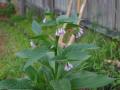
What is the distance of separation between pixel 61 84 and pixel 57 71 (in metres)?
0.22

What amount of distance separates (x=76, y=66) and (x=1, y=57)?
14.7 feet

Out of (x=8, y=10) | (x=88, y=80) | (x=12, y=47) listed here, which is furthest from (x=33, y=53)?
(x=8, y=10)

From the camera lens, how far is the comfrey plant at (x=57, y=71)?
3.92 meters

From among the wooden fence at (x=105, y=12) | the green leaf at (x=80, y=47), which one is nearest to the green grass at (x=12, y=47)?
the wooden fence at (x=105, y=12)

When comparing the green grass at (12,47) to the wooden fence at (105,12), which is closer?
the green grass at (12,47)

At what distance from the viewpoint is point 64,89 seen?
13.0ft

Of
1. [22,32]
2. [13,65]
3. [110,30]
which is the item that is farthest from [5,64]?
[22,32]

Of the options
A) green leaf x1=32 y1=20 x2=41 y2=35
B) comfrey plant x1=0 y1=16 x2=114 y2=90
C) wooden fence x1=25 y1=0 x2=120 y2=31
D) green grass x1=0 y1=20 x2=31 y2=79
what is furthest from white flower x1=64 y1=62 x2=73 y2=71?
wooden fence x1=25 y1=0 x2=120 y2=31

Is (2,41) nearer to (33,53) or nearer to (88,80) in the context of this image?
(88,80)

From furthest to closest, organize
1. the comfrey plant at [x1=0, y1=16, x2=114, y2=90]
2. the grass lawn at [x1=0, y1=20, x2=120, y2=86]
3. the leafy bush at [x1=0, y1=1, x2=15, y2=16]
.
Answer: the leafy bush at [x1=0, y1=1, x2=15, y2=16]
the grass lawn at [x1=0, y1=20, x2=120, y2=86]
the comfrey plant at [x1=0, y1=16, x2=114, y2=90]

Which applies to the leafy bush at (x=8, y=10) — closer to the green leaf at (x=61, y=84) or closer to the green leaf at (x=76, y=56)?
the green leaf at (x=61, y=84)

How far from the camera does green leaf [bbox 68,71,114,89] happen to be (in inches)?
162

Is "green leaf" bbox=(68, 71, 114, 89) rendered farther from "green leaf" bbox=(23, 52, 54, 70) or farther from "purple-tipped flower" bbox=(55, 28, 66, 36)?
"purple-tipped flower" bbox=(55, 28, 66, 36)

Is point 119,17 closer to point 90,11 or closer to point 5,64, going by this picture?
point 90,11
